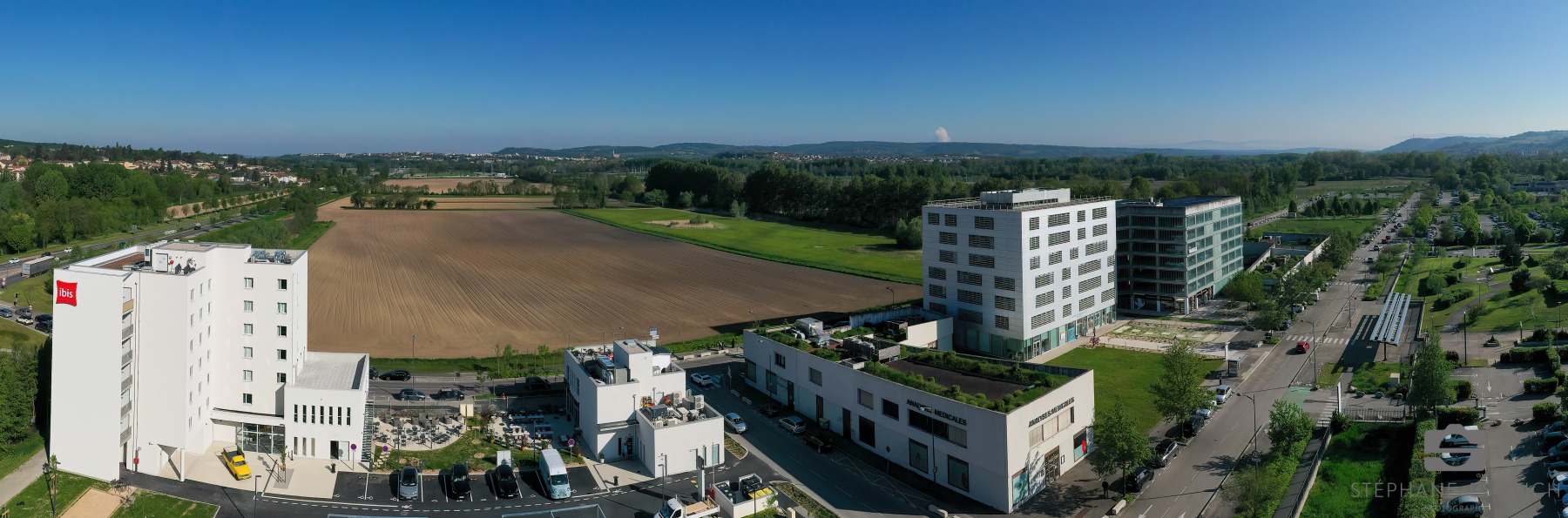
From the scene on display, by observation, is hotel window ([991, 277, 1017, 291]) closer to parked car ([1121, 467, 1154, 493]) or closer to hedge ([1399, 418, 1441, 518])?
parked car ([1121, 467, 1154, 493])

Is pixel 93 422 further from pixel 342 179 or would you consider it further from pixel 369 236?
pixel 342 179

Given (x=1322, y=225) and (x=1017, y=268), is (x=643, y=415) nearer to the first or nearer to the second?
(x=1017, y=268)

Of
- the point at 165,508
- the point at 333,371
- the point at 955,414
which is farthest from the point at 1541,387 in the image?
the point at 165,508

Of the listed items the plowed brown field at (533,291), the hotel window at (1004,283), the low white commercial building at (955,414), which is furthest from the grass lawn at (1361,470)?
the plowed brown field at (533,291)

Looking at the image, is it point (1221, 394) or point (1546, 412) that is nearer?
point (1546, 412)

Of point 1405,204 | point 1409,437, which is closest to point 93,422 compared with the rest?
point 1409,437

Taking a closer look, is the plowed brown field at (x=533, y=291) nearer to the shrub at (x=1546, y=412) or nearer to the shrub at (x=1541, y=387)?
the shrub at (x=1541, y=387)
